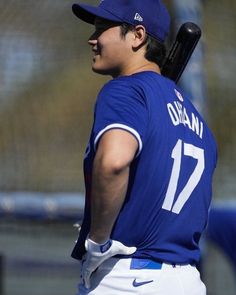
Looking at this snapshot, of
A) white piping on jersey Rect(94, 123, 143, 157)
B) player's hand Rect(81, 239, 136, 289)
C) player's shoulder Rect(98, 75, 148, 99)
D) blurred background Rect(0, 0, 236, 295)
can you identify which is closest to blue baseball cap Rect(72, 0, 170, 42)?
player's shoulder Rect(98, 75, 148, 99)

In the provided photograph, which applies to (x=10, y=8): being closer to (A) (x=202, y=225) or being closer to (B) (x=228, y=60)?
(B) (x=228, y=60)

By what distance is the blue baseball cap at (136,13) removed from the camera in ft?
10.7

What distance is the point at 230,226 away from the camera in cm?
527

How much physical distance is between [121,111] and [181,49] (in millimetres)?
831

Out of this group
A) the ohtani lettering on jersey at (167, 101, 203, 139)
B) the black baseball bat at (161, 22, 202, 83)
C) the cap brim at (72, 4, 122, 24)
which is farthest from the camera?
the black baseball bat at (161, 22, 202, 83)

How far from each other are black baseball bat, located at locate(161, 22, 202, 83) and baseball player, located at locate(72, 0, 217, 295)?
0.36 metres

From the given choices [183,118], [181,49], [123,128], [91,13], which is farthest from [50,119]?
[123,128]

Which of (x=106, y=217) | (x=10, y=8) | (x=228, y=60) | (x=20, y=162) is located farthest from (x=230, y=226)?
(x=106, y=217)

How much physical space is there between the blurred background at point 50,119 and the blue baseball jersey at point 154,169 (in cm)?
240

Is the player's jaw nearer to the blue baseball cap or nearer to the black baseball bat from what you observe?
the blue baseball cap

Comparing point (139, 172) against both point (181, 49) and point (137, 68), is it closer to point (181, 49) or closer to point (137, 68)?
point (137, 68)

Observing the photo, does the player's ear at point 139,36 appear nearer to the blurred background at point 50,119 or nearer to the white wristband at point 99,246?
the white wristband at point 99,246

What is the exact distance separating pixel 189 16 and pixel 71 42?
931 millimetres

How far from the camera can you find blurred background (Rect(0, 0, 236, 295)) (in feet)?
18.4
